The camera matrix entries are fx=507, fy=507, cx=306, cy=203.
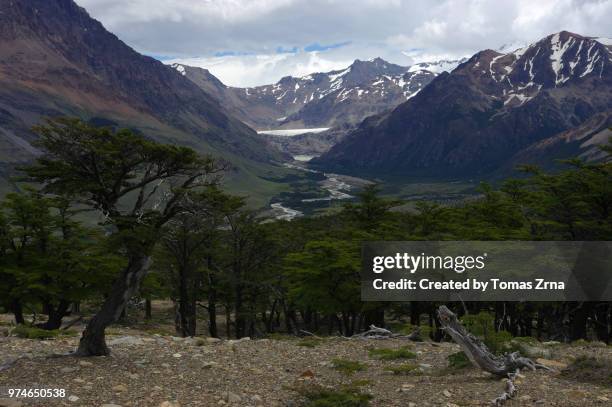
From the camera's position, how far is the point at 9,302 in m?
31.8

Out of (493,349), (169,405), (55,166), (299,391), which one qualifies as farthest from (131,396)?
(493,349)

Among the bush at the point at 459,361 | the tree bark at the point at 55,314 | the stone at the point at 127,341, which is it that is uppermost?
the bush at the point at 459,361

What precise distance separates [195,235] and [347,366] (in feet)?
69.5

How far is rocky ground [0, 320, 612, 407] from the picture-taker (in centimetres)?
1272

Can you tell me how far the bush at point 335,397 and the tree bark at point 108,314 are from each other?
265 inches

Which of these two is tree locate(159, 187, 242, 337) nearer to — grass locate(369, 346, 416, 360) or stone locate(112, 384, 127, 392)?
grass locate(369, 346, 416, 360)

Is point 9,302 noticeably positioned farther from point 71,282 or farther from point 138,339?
point 138,339

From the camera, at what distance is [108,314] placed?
1628cm

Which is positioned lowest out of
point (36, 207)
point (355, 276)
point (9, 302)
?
point (9, 302)

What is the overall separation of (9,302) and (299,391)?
25.9m

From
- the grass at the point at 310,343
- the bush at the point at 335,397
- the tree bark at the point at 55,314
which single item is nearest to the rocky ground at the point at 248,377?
the bush at the point at 335,397

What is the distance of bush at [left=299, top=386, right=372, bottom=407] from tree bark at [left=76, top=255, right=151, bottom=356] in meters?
6.73

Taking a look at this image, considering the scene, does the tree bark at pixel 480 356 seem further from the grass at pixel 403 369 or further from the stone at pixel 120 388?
the stone at pixel 120 388

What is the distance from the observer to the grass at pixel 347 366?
1628 centimetres
